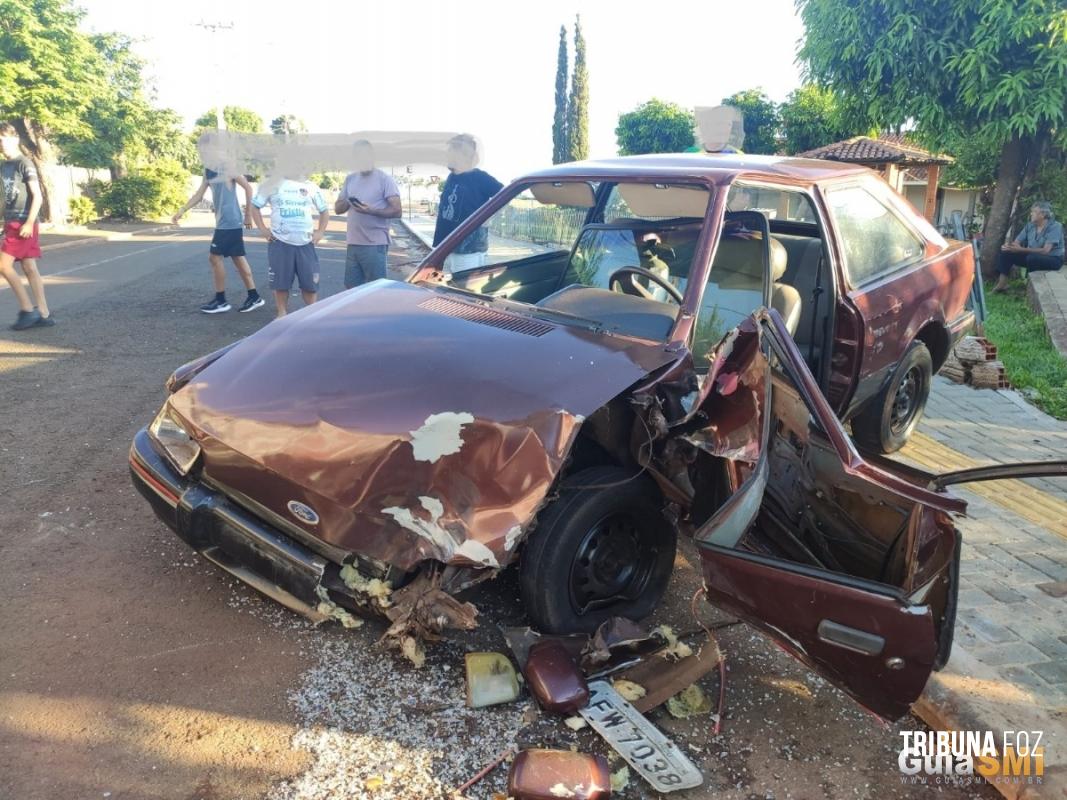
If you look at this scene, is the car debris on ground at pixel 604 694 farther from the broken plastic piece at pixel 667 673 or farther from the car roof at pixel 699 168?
the car roof at pixel 699 168

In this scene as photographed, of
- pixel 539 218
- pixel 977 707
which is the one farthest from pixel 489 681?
pixel 539 218

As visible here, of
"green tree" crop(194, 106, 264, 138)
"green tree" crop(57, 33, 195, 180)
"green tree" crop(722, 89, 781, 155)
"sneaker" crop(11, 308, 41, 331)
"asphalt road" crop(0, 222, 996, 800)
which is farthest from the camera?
"green tree" crop(194, 106, 264, 138)

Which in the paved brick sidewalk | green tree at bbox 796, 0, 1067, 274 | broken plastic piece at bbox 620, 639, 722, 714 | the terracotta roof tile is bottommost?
the paved brick sidewalk

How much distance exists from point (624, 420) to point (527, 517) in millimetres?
622

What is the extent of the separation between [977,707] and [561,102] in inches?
1364

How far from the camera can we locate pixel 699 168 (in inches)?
138

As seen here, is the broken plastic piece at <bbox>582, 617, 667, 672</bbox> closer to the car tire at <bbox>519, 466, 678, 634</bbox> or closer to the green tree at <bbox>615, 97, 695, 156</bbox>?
the car tire at <bbox>519, 466, 678, 634</bbox>

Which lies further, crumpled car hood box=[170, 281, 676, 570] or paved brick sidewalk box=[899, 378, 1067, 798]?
paved brick sidewalk box=[899, 378, 1067, 798]

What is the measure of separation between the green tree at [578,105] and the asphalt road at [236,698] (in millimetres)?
31399

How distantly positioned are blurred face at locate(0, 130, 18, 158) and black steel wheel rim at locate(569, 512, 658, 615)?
6.84 metres

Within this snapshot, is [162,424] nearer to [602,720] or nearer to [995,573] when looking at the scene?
[602,720]

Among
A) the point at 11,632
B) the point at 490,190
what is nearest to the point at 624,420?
the point at 11,632

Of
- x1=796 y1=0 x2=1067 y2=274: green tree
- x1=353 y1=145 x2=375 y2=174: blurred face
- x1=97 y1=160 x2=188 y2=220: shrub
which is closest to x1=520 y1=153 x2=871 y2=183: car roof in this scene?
x1=353 y1=145 x2=375 y2=174: blurred face

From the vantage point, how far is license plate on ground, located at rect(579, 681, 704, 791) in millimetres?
2174
